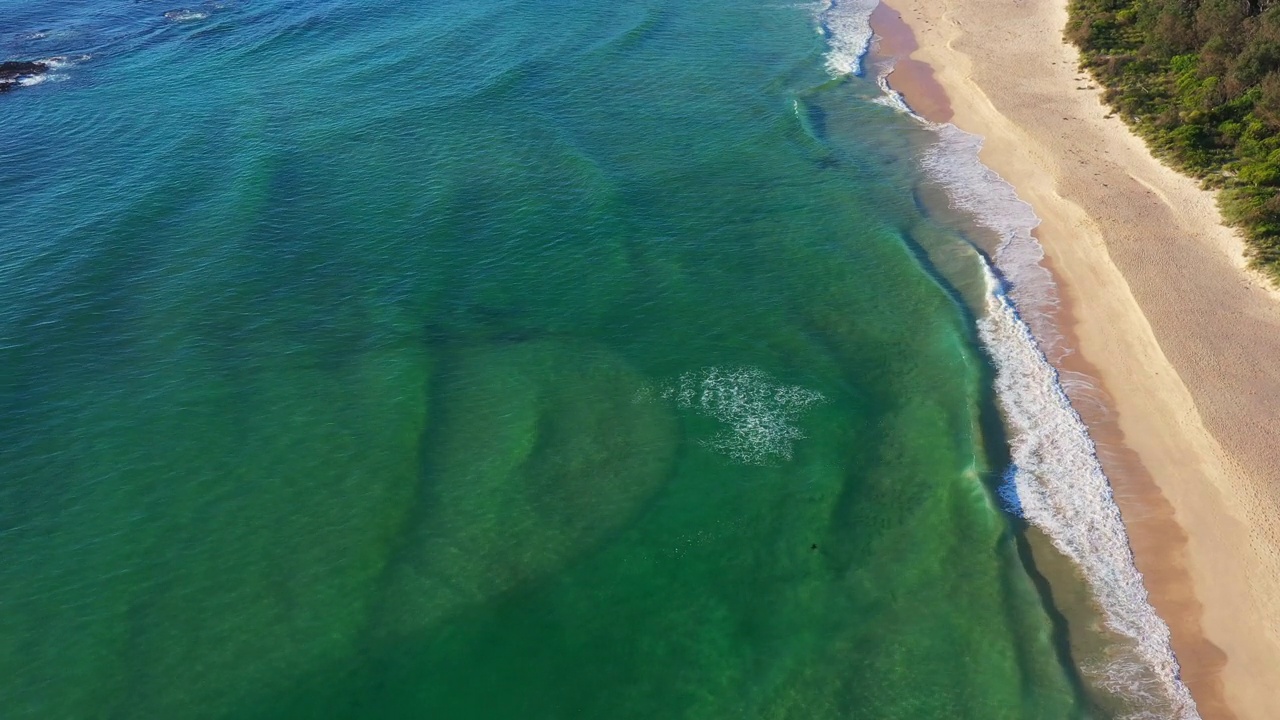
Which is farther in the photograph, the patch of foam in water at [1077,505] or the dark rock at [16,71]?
the dark rock at [16,71]

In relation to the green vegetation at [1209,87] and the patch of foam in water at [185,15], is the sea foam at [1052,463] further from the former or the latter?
the patch of foam in water at [185,15]

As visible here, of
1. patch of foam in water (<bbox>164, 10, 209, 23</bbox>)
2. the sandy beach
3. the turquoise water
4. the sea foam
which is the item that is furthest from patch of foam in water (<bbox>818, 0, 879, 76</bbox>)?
patch of foam in water (<bbox>164, 10, 209, 23</bbox>)

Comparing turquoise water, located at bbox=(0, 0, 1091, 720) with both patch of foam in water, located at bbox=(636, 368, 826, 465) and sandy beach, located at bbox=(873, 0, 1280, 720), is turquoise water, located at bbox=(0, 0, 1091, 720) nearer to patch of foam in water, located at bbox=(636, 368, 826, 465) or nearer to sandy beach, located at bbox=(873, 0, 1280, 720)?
patch of foam in water, located at bbox=(636, 368, 826, 465)

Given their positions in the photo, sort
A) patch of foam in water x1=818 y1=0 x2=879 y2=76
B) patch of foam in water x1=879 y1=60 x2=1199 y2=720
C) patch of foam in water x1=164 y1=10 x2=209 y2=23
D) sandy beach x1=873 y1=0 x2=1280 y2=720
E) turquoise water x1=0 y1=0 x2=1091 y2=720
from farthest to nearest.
Result: 1. patch of foam in water x1=164 y1=10 x2=209 y2=23
2. patch of foam in water x1=818 y1=0 x2=879 y2=76
3. sandy beach x1=873 y1=0 x2=1280 y2=720
4. turquoise water x1=0 y1=0 x2=1091 y2=720
5. patch of foam in water x1=879 y1=60 x2=1199 y2=720

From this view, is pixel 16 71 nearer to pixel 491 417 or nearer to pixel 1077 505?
pixel 491 417

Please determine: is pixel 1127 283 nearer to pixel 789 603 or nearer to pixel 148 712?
pixel 789 603

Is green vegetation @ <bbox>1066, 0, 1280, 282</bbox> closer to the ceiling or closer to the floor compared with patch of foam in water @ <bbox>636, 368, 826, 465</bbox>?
closer to the ceiling

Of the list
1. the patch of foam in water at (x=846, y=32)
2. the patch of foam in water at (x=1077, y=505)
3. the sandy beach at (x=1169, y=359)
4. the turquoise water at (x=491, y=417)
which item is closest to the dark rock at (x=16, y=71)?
the turquoise water at (x=491, y=417)
